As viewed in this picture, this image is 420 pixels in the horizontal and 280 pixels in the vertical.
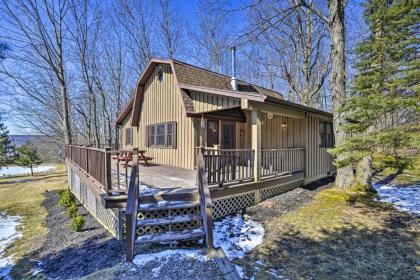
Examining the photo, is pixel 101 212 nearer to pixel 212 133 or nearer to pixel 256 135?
pixel 212 133

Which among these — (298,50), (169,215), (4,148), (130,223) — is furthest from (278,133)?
(4,148)

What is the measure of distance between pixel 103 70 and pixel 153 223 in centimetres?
2174

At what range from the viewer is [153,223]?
14.4ft

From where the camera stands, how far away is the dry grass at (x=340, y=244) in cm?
360

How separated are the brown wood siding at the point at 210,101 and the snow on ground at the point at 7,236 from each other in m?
6.74

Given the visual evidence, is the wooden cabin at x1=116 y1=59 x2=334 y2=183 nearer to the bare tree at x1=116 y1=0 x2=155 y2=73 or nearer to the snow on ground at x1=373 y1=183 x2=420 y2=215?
the snow on ground at x1=373 y1=183 x2=420 y2=215

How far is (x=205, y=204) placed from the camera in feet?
14.7

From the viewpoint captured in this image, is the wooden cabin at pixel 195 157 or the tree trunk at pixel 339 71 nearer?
the wooden cabin at pixel 195 157

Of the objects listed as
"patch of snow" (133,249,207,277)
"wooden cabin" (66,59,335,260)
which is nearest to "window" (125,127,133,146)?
"wooden cabin" (66,59,335,260)

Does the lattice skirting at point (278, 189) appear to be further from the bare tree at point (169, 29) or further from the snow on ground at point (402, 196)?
the bare tree at point (169, 29)

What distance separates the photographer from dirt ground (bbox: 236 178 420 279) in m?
3.61

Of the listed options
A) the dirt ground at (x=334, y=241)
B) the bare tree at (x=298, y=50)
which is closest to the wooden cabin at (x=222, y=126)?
the dirt ground at (x=334, y=241)

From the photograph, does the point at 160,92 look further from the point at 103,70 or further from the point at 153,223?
the point at 103,70

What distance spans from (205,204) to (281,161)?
421 cm
